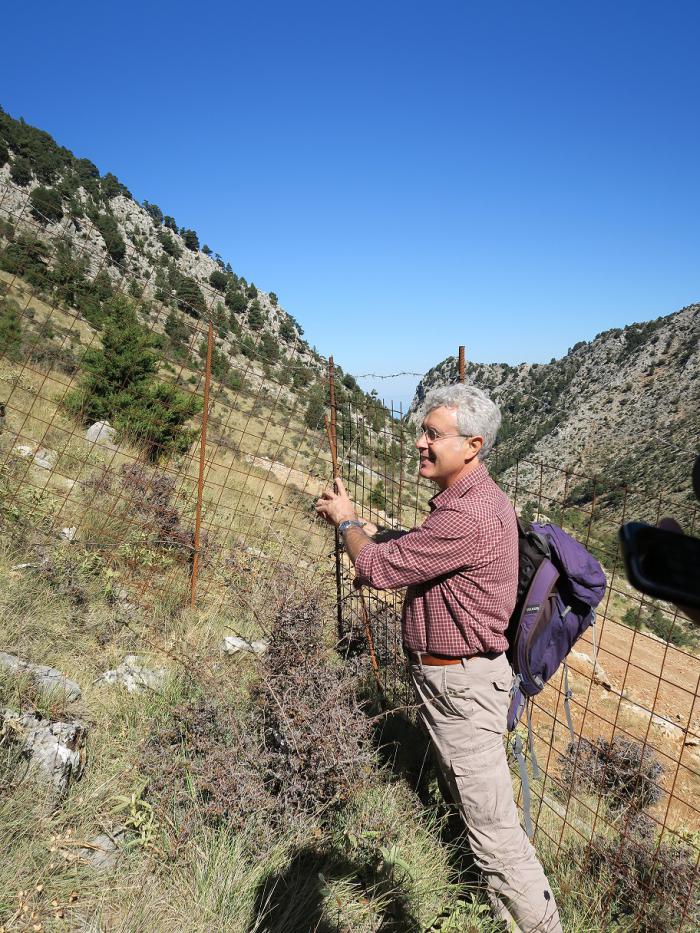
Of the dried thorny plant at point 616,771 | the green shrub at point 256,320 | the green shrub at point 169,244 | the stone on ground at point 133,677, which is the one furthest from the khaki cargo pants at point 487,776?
the green shrub at point 169,244

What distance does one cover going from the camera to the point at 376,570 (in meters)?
2.02

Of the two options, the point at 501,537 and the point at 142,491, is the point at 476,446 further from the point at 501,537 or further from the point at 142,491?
the point at 142,491

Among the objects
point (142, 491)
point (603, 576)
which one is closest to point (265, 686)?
point (603, 576)

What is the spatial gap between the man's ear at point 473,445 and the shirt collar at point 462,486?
0.06 metres

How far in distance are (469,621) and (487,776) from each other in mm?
582

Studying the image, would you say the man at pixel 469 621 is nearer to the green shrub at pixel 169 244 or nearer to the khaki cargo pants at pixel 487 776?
the khaki cargo pants at pixel 487 776

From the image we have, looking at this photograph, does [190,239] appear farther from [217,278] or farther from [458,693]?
[458,693]

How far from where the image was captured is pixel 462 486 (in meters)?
2.10

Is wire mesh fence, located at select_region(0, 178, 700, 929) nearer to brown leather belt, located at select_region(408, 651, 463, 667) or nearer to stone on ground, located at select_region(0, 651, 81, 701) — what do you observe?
brown leather belt, located at select_region(408, 651, 463, 667)

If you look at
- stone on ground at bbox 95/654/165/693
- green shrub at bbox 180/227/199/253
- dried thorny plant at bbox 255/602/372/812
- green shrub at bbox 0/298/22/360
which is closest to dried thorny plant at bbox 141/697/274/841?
dried thorny plant at bbox 255/602/372/812

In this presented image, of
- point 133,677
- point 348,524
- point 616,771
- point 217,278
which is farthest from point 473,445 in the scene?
point 217,278

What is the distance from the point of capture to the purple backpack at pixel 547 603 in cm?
211

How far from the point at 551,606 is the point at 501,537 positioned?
39 cm

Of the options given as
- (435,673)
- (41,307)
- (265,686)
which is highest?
(41,307)
